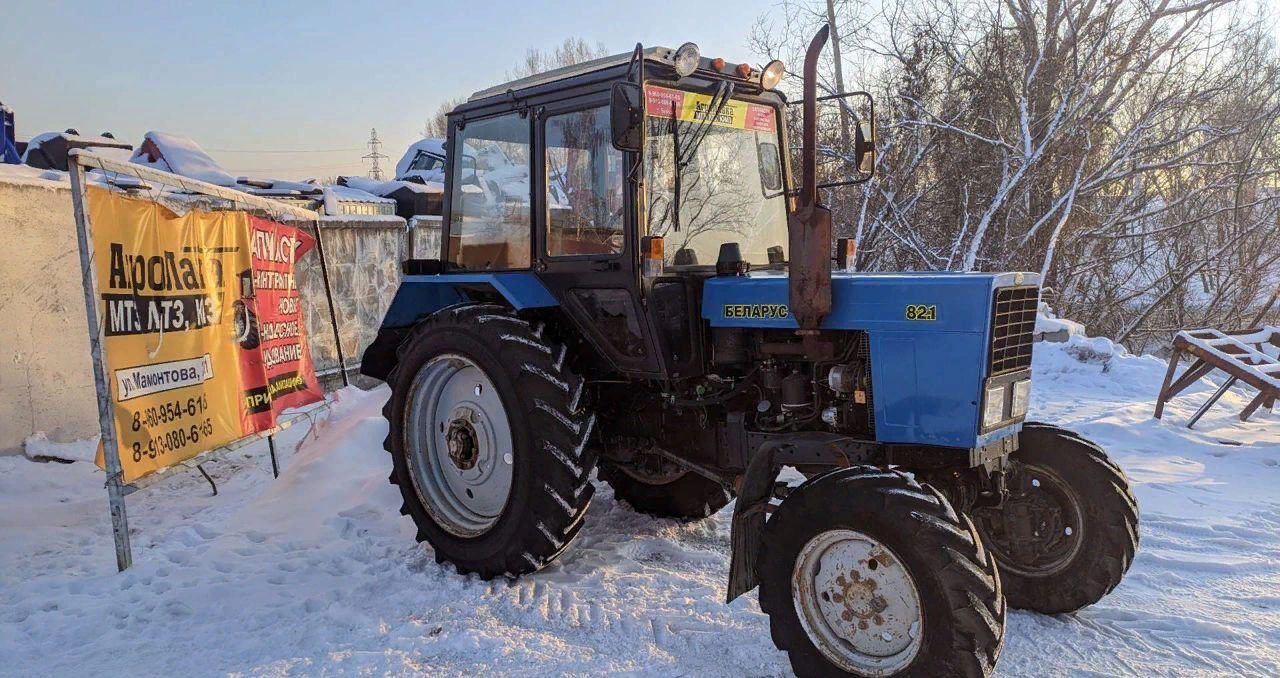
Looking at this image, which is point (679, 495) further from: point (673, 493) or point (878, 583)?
point (878, 583)

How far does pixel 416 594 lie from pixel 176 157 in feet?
25.0

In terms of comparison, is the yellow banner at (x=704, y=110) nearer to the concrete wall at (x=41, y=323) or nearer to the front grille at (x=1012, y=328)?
the front grille at (x=1012, y=328)

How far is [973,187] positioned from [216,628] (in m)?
12.5

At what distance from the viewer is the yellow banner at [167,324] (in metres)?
4.10

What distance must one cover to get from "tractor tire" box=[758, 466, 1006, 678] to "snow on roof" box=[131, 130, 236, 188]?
26.7 feet

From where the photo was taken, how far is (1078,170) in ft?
36.7

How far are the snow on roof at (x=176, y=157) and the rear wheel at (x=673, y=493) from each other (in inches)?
249

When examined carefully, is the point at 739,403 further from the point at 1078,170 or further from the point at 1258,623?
the point at 1078,170

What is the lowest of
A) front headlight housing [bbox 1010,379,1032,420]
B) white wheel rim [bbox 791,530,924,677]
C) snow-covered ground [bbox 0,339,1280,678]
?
snow-covered ground [bbox 0,339,1280,678]

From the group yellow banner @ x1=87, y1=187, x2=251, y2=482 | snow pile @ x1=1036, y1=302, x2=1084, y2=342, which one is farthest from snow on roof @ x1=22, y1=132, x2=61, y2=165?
snow pile @ x1=1036, y1=302, x2=1084, y2=342

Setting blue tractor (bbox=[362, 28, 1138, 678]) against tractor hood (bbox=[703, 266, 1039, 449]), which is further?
tractor hood (bbox=[703, 266, 1039, 449])

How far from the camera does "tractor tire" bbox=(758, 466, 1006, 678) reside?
2.71m

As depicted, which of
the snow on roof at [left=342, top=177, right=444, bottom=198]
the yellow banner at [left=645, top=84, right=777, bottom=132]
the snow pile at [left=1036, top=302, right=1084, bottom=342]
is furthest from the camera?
the snow on roof at [left=342, top=177, right=444, bottom=198]

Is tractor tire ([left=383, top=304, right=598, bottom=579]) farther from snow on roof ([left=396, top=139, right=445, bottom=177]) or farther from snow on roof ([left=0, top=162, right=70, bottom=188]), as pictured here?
snow on roof ([left=396, top=139, right=445, bottom=177])
